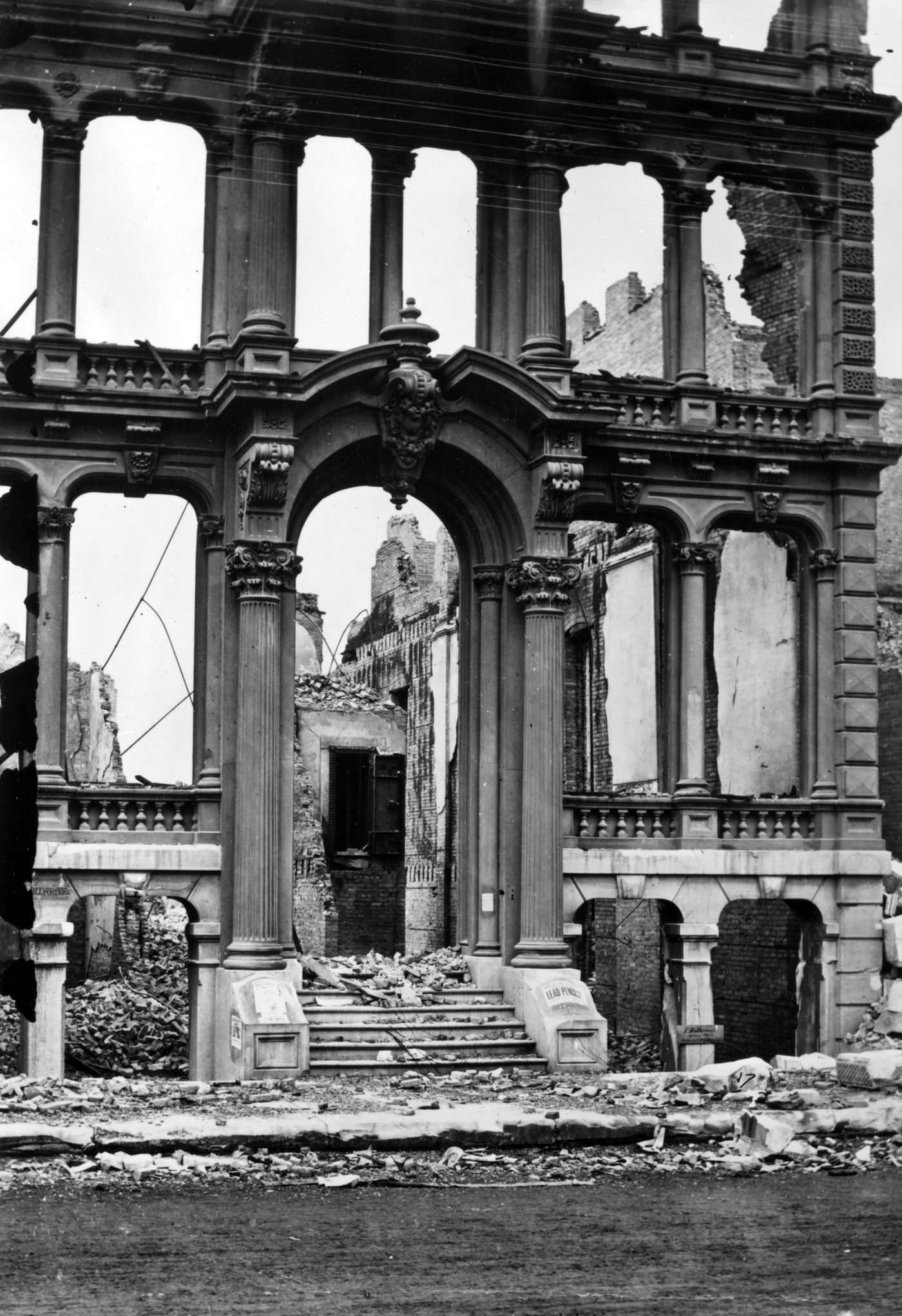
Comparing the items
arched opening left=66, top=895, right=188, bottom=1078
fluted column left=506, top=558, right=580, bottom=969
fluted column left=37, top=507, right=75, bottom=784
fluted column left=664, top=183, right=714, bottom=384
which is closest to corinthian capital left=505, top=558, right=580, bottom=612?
fluted column left=506, top=558, right=580, bottom=969

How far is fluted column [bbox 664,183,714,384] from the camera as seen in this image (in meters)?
21.8

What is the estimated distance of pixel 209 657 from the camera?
20.2 meters

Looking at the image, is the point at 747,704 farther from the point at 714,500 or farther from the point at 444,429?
the point at 444,429

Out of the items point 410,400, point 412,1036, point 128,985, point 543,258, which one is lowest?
point 412,1036

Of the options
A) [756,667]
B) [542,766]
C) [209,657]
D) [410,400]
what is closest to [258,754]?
[209,657]

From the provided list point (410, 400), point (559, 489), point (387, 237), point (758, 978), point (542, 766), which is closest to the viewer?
point (410, 400)

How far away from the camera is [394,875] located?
33.2 meters

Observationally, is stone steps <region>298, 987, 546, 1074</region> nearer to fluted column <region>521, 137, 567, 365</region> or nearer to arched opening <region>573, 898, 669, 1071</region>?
arched opening <region>573, 898, 669, 1071</region>

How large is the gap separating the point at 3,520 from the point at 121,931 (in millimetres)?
8901

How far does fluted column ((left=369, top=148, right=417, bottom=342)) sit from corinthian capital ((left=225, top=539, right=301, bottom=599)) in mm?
2904

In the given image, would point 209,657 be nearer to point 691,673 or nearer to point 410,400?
point 410,400

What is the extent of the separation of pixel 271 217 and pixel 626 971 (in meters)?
13.0

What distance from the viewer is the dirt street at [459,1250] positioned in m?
9.96

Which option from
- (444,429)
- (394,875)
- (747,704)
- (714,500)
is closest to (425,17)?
(444,429)
